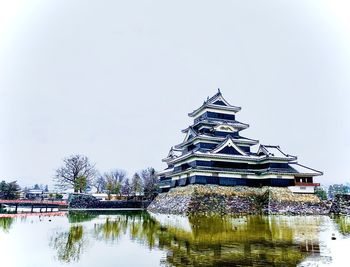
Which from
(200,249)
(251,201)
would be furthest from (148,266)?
(251,201)

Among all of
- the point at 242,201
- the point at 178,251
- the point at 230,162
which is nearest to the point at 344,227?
the point at 242,201

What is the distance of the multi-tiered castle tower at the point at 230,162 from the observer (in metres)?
33.4

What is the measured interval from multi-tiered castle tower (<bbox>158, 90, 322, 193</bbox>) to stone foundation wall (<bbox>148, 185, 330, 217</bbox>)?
3.39ft

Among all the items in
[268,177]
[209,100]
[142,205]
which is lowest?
[142,205]

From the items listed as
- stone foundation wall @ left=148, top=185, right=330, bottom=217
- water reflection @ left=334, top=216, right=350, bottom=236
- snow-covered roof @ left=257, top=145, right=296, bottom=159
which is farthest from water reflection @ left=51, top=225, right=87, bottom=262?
snow-covered roof @ left=257, top=145, right=296, bottom=159

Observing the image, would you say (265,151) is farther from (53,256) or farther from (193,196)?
(53,256)

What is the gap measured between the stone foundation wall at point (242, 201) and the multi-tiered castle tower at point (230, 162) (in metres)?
1.03

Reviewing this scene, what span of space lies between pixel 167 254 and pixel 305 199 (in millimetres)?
27476

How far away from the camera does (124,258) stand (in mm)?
9938

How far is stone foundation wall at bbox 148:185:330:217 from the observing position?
98.9ft

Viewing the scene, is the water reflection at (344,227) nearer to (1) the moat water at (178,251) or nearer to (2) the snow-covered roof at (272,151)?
A: (1) the moat water at (178,251)

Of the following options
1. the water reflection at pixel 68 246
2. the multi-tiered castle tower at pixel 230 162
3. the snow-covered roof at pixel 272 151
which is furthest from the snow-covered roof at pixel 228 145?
the water reflection at pixel 68 246

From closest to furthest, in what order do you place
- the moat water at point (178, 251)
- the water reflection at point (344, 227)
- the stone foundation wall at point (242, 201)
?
the moat water at point (178, 251) → the water reflection at point (344, 227) → the stone foundation wall at point (242, 201)

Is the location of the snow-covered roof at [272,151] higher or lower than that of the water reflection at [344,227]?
higher
